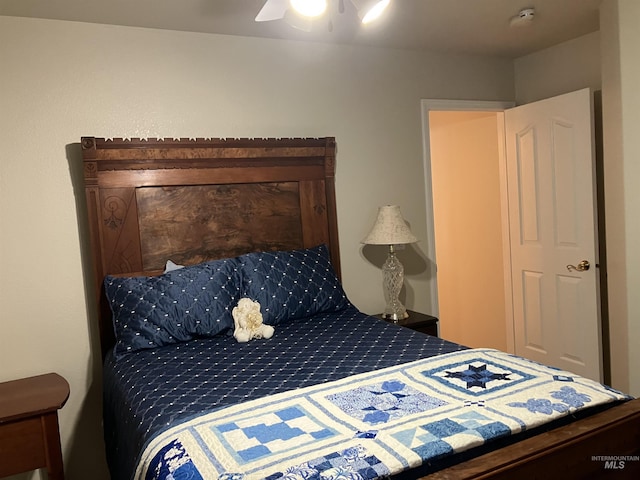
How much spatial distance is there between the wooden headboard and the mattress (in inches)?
22.3

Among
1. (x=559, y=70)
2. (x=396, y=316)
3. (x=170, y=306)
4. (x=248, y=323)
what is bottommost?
(x=396, y=316)

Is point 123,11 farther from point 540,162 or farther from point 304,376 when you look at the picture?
point 540,162

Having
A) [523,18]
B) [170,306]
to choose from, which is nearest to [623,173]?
[523,18]

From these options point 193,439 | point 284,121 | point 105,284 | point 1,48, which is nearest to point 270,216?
point 284,121

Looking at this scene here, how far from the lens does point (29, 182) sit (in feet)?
8.38

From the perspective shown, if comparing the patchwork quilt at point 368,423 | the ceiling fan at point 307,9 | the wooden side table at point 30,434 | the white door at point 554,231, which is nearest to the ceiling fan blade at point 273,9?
the ceiling fan at point 307,9

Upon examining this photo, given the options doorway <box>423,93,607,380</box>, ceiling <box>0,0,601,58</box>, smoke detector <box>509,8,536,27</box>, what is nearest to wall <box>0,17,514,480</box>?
ceiling <box>0,0,601,58</box>

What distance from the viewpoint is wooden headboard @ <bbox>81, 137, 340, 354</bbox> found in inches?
104

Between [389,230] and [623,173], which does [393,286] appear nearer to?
[389,230]

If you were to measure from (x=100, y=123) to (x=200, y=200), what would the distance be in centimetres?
62

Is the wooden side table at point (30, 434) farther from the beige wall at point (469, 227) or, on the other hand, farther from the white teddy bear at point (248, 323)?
the beige wall at point (469, 227)

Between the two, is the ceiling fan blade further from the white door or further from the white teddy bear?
the white door

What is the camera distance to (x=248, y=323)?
2.50 meters

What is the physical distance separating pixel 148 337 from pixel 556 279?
8.46 ft
